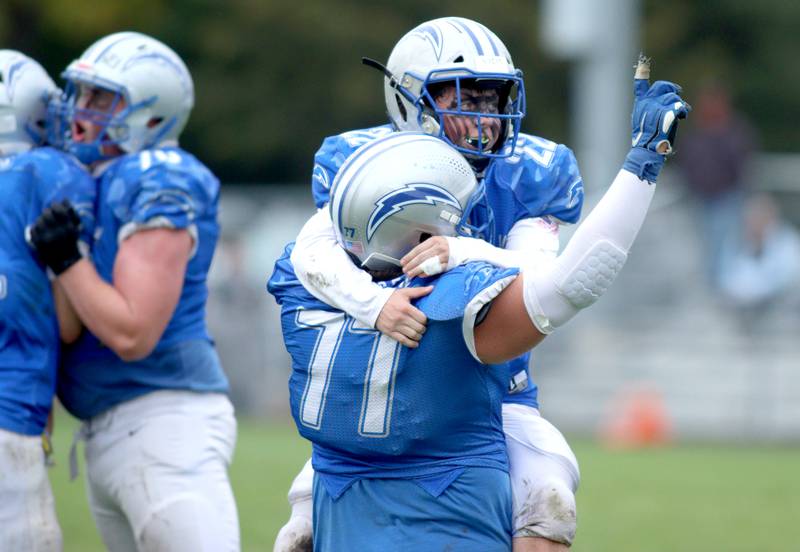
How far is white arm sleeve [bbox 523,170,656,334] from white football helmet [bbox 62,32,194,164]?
1.99 meters

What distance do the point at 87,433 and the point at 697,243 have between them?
1082cm

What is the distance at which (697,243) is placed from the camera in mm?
14867

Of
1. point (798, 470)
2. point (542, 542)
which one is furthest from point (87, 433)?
point (798, 470)

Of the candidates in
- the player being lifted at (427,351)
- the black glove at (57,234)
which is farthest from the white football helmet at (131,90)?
the player being lifted at (427,351)

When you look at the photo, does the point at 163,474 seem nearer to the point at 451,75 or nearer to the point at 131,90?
the point at 131,90

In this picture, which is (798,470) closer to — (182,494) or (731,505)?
(731,505)

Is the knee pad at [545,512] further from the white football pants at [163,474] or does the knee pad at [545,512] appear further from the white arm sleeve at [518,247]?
the white football pants at [163,474]

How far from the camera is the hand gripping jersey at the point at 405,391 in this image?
3.55 metres

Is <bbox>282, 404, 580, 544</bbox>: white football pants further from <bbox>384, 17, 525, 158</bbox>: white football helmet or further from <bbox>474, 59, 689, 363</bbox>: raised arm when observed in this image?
<bbox>384, 17, 525, 158</bbox>: white football helmet

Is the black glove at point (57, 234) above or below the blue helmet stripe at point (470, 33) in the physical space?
below

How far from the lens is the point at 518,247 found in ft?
13.1

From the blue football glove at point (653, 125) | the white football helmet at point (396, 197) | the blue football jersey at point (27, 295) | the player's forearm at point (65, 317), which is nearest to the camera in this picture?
the blue football glove at point (653, 125)

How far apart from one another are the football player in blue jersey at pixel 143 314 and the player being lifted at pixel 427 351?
34.4 inches

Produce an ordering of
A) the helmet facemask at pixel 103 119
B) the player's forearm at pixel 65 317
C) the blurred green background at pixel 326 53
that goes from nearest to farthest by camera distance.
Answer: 1. the player's forearm at pixel 65 317
2. the helmet facemask at pixel 103 119
3. the blurred green background at pixel 326 53
